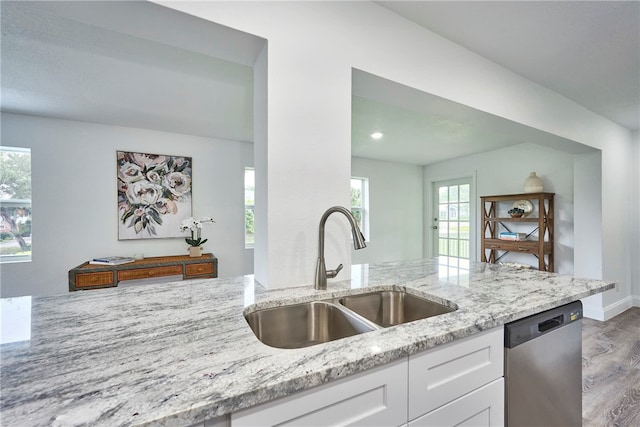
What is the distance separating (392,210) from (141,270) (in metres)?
4.17

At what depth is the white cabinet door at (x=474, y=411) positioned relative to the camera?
0.83 meters

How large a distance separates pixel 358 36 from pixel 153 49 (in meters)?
1.34

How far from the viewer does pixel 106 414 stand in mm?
459

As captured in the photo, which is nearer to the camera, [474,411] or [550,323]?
[474,411]

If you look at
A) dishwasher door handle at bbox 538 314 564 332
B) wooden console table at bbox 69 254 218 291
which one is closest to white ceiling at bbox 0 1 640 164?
dishwasher door handle at bbox 538 314 564 332

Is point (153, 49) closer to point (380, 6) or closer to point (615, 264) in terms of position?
point (380, 6)

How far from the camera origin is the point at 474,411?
921mm

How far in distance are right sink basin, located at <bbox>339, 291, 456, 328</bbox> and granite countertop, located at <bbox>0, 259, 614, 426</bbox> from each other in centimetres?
8

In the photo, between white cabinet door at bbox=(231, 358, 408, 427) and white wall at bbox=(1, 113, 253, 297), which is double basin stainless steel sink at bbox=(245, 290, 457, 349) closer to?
white cabinet door at bbox=(231, 358, 408, 427)

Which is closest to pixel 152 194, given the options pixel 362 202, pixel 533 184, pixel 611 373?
pixel 362 202

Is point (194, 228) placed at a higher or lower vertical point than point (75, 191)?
lower

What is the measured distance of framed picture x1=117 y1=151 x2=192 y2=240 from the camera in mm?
3262

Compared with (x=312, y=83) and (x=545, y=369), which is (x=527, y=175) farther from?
(x=312, y=83)

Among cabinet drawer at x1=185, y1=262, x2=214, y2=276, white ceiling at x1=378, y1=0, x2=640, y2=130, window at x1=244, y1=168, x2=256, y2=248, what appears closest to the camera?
white ceiling at x1=378, y1=0, x2=640, y2=130
